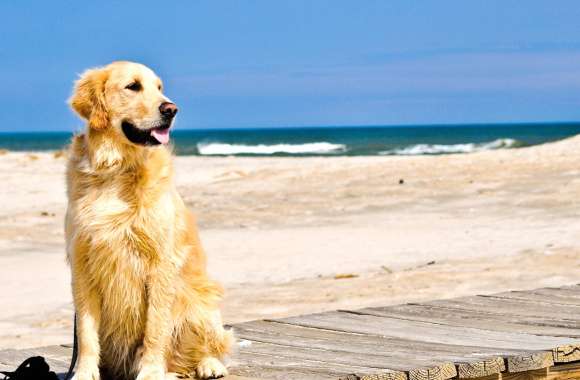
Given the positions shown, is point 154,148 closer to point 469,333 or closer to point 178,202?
point 178,202

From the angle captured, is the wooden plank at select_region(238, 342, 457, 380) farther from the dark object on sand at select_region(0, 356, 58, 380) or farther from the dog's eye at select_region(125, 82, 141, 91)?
the dog's eye at select_region(125, 82, 141, 91)

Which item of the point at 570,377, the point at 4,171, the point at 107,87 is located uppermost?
the point at 4,171

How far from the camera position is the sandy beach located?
29.4 feet

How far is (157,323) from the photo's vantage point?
4328 mm

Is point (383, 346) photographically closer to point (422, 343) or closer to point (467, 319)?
point (422, 343)

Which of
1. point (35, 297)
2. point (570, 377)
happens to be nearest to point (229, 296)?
point (35, 297)

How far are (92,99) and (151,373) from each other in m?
1.19

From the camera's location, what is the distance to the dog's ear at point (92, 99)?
14.2 feet

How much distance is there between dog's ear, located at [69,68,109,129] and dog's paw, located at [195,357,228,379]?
117 centimetres

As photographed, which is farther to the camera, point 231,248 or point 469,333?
point 231,248

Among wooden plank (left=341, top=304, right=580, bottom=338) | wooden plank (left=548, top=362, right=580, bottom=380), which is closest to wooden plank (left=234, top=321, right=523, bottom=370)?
wooden plank (left=548, top=362, right=580, bottom=380)

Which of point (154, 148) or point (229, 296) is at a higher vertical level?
point (154, 148)

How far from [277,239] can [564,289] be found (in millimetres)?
6337

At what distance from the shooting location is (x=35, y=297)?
→ 9.79m
